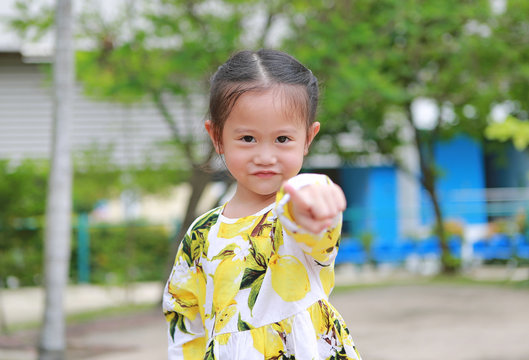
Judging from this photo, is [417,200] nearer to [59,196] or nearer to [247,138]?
[59,196]

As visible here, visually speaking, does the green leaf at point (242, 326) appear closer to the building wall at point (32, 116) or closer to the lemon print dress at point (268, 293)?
the lemon print dress at point (268, 293)

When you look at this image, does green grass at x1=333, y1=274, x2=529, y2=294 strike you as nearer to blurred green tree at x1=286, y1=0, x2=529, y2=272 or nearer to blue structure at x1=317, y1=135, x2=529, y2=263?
blurred green tree at x1=286, y1=0, x2=529, y2=272

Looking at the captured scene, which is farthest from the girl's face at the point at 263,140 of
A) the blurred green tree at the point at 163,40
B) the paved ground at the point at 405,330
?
the blurred green tree at the point at 163,40

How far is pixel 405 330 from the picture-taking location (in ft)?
25.7

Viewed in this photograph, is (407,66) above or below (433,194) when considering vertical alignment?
above

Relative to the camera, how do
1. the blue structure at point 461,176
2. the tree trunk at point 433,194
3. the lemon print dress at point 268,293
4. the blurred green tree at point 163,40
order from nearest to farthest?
1. the lemon print dress at point 268,293
2. the blurred green tree at point 163,40
3. the tree trunk at point 433,194
4. the blue structure at point 461,176

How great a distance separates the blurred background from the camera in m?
8.64

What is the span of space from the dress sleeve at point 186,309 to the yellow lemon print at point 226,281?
16 cm

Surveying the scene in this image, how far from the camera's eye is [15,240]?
8719mm

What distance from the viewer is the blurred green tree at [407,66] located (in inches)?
356

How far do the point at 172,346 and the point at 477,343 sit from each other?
17.9 feet

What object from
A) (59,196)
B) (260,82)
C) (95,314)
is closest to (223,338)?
(260,82)

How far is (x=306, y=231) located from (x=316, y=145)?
33.1 feet

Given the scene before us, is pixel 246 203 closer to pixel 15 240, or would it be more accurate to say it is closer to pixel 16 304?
pixel 15 240
